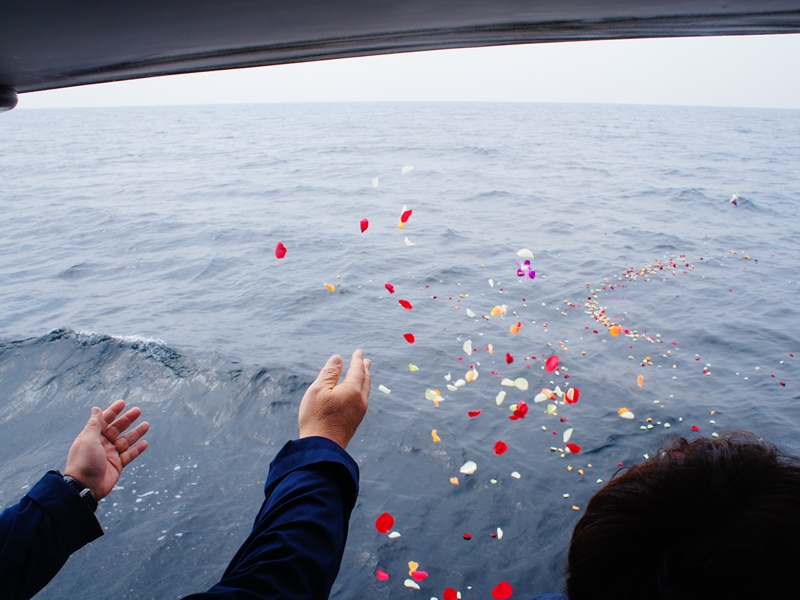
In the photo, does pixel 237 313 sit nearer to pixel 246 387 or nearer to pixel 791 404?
pixel 246 387

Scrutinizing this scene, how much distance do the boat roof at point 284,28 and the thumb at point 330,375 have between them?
4.18 ft

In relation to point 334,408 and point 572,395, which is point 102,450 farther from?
point 572,395

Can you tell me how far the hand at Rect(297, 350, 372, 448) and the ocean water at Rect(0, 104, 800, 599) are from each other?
316 centimetres

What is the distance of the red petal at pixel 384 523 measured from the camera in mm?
4508

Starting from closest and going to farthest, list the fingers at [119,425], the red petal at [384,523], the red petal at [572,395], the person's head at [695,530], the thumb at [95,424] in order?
the person's head at [695,530]
the thumb at [95,424]
the fingers at [119,425]
the red petal at [384,523]
the red petal at [572,395]

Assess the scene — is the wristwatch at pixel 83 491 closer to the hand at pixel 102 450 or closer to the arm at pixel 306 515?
the hand at pixel 102 450

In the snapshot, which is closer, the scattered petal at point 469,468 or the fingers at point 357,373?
the fingers at point 357,373

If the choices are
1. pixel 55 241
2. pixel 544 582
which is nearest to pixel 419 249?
pixel 544 582

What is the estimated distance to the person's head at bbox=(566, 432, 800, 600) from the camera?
0.73m

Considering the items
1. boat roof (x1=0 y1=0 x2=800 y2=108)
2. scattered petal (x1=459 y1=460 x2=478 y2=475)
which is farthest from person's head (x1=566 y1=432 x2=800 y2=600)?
scattered petal (x1=459 y1=460 x2=478 y2=475)

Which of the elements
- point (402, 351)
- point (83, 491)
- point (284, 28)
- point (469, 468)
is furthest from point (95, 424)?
point (402, 351)

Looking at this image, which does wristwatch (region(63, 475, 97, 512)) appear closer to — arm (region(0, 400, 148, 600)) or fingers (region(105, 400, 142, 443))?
arm (region(0, 400, 148, 600))

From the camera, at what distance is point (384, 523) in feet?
14.9

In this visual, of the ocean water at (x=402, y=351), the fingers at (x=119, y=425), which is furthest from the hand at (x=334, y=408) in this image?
the ocean water at (x=402, y=351)
